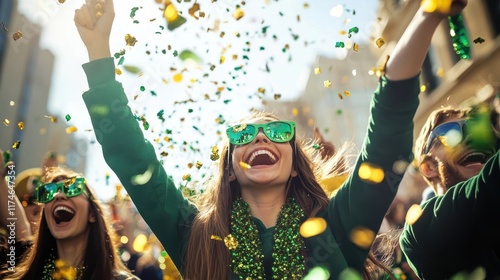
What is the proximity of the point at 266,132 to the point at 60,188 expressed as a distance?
1840mm

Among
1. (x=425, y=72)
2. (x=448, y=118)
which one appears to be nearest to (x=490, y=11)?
(x=425, y=72)

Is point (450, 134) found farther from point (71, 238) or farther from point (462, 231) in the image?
point (71, 238)

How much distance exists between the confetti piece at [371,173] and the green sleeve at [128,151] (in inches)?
46.8

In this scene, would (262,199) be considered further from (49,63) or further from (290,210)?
(49,63)

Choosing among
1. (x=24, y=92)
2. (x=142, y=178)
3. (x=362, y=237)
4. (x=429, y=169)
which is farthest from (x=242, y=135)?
(x=24, y=92)

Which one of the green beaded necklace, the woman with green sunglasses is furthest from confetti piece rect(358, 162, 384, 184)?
the green beaded necklace

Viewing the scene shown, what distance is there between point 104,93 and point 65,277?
155cm

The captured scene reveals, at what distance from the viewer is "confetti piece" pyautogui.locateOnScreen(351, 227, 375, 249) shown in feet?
7.20

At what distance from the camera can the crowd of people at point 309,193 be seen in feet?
6.40

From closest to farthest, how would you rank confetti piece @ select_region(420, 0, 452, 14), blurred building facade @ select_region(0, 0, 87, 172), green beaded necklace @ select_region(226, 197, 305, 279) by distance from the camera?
confetti piece @ select_region(420, 0, 452, 14)
green beaded necklace @ select_region(226, 197, 305, 279)
blurred building facade @ select_region(0, 0, 87, 172)

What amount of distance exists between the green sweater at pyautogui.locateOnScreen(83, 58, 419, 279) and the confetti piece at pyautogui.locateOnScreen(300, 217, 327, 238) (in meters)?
0.03

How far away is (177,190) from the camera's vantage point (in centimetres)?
258

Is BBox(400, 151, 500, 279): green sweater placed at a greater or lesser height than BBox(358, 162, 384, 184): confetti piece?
lesser

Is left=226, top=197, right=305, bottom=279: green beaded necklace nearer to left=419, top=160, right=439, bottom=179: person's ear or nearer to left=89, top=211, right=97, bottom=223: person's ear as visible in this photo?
left=419, top=160, right=439, bottom=179: person's ear
